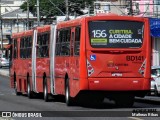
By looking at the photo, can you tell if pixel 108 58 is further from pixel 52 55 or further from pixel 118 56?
pixel 52 55

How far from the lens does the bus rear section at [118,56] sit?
2358 centimetres

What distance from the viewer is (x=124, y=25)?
23953 mm

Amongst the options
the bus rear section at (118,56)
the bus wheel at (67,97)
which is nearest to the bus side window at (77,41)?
the bus rear section at (118,56)

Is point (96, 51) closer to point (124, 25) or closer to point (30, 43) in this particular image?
point (124, 25)

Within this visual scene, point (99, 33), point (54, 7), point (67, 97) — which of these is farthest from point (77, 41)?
point (54, 7)

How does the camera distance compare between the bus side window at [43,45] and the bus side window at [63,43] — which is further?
the bus side window at [43,45]

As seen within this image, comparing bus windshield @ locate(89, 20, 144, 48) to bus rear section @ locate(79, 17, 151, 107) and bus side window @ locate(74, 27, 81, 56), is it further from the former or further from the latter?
bus side window @ locate(74, 27, 81, 56)

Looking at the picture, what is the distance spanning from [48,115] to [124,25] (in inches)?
188

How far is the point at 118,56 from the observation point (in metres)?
23.8

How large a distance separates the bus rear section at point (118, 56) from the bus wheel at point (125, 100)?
111cm

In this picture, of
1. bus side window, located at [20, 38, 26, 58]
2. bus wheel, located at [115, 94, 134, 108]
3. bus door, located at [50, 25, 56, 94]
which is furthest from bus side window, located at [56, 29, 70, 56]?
bus side window, located at [20, 38, 26, 58]

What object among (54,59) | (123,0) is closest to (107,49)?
(54,59)

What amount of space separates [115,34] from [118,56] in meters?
0.74

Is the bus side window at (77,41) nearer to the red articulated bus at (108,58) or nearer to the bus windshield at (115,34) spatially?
the red articulated bus at (108,58)
